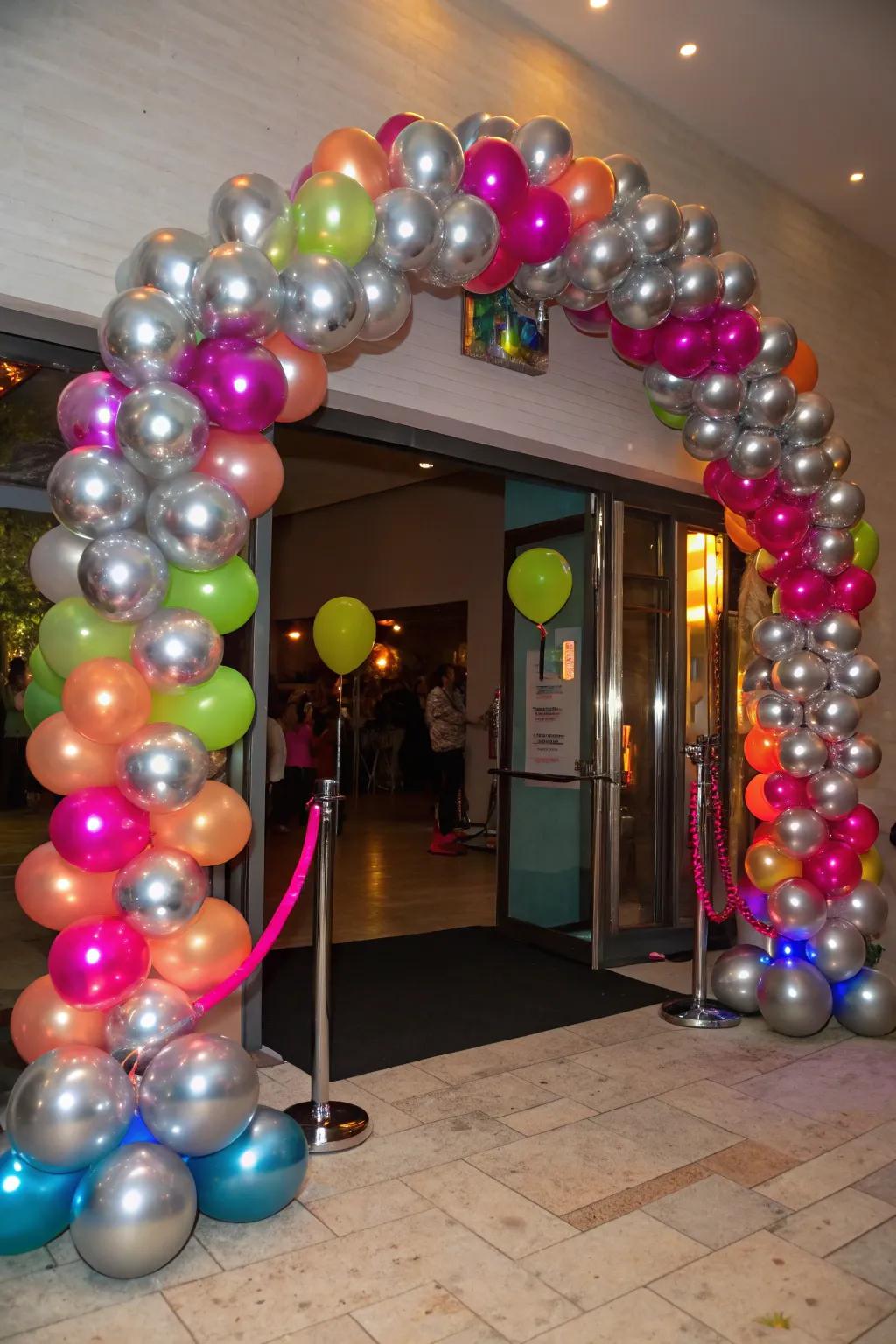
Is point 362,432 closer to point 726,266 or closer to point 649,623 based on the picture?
point 726,266

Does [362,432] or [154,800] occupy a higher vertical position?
[362,432]

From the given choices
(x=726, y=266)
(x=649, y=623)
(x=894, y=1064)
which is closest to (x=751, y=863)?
(x=894, y=1064)

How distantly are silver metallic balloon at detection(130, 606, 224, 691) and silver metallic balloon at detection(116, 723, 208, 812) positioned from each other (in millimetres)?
136

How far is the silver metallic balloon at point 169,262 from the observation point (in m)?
2.69

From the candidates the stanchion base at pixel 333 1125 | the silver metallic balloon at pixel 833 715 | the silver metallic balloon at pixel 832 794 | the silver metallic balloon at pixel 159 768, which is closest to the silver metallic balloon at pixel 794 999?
the silver metallic balloon at pixel 832 794

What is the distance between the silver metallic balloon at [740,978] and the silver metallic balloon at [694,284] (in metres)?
2.67

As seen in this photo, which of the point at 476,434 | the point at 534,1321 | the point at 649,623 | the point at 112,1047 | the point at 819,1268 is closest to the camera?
the point at 534,1321

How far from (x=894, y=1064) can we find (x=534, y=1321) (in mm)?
2218

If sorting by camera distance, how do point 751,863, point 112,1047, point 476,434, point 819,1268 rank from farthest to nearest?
point 476,434 < point 751,863 < point 112,1047 < point 819,1268

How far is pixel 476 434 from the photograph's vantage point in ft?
14.9

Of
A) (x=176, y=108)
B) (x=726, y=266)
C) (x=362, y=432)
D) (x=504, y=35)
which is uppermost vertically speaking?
(x=504, y=35)

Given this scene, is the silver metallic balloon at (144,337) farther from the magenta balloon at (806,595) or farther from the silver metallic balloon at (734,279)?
the magenta balloon at (806,595)

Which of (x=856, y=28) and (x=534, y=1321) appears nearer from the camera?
(x=534, y=1321)

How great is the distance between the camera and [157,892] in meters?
2.43
